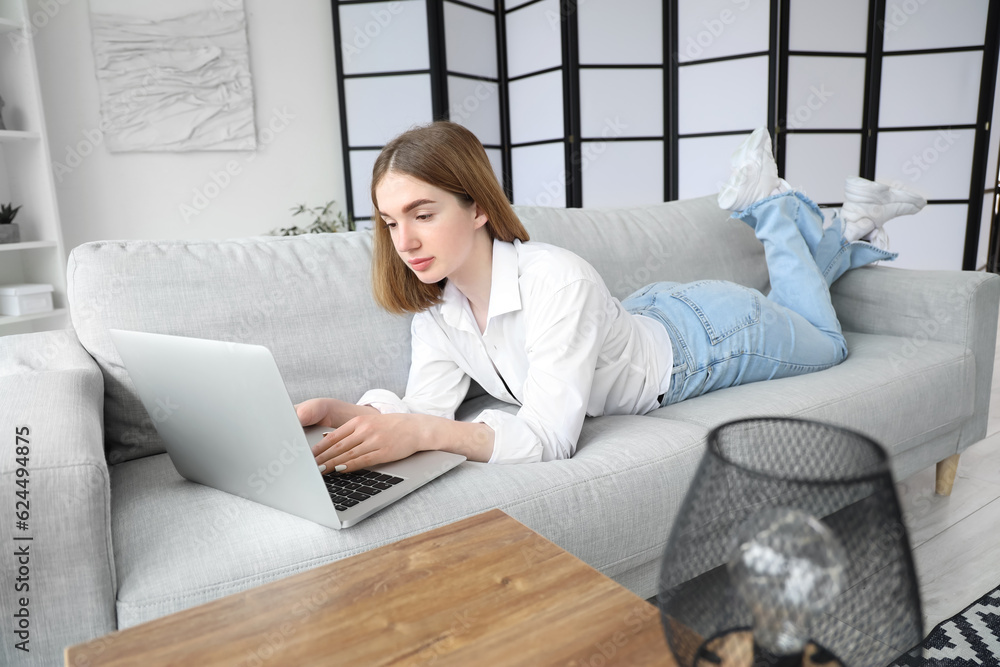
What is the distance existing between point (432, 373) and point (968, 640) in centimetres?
108

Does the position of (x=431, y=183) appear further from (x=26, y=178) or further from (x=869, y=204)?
(x=26, y=178)

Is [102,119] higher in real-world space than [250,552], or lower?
higher

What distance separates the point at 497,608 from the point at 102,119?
3.66 metres

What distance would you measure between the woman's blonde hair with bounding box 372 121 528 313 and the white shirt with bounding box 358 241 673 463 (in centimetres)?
4

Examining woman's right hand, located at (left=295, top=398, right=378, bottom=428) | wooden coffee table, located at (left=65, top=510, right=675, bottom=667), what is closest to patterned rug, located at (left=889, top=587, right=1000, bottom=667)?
wooden coffee table, located at (left=65, top=510, right=675, bottom=667)

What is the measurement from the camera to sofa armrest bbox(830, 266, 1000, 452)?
1.73 m

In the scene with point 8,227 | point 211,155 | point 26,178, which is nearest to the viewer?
point 8,227

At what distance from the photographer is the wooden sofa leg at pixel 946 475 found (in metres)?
1.77

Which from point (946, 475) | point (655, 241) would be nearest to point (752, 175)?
point (655, 241)

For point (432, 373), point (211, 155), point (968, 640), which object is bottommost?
point (968, 640)

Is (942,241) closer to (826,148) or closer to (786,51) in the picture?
(826,148)

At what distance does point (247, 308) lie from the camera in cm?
129

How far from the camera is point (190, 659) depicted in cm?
A: 51

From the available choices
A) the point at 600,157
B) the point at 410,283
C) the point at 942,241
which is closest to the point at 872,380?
the point at 410,283
